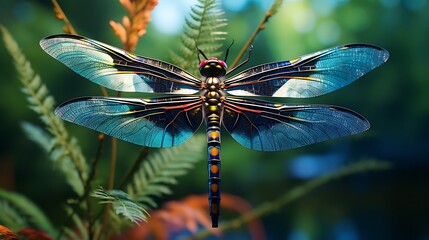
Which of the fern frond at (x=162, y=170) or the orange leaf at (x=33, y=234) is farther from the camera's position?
the fern frond at (x=162, y=170)

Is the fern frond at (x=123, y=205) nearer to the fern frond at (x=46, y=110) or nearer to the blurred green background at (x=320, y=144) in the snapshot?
the fern frond at (x=46, y=110)

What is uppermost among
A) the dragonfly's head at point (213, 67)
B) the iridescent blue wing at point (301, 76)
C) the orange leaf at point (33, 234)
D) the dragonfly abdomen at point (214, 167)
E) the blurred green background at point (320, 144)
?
the blurred green background at point (320, 144)

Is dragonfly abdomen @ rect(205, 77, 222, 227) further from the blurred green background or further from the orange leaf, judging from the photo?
the blurred green background

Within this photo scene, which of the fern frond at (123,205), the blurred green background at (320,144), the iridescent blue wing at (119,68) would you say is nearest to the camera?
the fern frond at (123,205)

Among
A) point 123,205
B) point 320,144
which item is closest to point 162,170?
point 123,205

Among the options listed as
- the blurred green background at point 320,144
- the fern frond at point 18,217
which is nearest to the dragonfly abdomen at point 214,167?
the fern frond at point 18,217

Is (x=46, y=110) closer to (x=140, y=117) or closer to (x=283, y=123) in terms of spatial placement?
(x=140, y=117)

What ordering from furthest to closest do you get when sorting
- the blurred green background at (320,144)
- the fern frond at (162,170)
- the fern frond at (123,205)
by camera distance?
1. the blurred green background at (320,144)
2. the fern frond at (162,170)
3. the fern frond at (123,205)
